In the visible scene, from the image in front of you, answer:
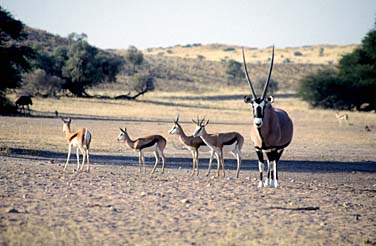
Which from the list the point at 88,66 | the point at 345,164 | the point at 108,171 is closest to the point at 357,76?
the point at 88,66

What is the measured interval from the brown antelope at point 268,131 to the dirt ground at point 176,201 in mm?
571

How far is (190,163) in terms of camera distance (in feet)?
58.1

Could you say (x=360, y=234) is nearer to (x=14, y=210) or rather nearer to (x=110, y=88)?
(x=14, y=210)

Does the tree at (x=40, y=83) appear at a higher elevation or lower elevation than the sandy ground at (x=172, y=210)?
higher

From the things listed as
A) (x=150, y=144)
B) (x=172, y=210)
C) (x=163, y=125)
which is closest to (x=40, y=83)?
(x=163, y=125)

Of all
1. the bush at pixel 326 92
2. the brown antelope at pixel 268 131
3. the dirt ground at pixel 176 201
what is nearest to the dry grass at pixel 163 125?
the dirt ground at pixel 176 201

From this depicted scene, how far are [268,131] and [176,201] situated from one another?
2.68 meters

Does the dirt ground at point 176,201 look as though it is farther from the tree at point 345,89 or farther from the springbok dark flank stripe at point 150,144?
the tree at point 345,89

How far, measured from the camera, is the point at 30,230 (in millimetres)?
8086

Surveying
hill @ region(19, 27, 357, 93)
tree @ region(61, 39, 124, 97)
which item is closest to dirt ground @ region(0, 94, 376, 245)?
tree @ region(61, 39, 124, 97)

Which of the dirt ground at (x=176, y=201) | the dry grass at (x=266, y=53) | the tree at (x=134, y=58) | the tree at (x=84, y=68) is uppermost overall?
the dry grass at (x=266, y=53)

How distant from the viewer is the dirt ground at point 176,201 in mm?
8133

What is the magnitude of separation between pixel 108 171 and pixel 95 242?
7.06m

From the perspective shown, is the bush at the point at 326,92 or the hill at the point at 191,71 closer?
the bush at the point at 326,92
